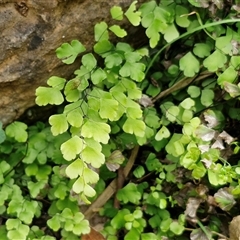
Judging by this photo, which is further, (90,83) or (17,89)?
(17,89)

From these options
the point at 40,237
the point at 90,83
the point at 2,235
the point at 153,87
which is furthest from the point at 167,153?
the point at 2,235

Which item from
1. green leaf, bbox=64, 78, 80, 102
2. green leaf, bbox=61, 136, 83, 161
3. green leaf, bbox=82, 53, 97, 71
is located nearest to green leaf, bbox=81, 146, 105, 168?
green leaf, bbox=61, 136, 83, 161

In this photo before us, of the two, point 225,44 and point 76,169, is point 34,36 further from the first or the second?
point 225,44

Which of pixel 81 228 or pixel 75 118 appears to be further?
pixel 81 228

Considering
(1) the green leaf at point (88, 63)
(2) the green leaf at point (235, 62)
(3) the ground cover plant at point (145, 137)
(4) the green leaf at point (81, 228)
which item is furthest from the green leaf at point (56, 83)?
(2) the green leaf at point (235, 62)

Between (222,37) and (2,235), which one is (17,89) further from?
(222,37)

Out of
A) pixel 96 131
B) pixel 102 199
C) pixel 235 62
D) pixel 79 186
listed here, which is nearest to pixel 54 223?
pixel 102 199
